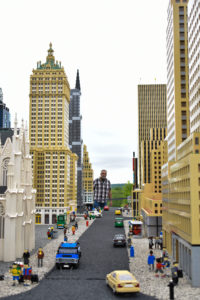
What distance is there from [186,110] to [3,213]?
26283 millimetres

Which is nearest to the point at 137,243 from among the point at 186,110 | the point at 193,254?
the point at 186,110

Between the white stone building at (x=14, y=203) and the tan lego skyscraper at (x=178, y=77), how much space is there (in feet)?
65.4

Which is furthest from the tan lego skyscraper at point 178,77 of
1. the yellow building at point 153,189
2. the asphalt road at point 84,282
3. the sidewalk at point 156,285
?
the sidewalk at point 156,285

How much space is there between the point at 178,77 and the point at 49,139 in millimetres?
60952

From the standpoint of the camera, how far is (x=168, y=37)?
55.3 metres

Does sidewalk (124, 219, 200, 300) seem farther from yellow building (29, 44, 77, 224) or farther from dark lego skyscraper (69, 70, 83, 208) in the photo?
dark lego skyscraper (69, 70, 83, 208)

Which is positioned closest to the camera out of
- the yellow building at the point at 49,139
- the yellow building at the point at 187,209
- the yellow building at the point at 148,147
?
the yellow building at the point at 187,209

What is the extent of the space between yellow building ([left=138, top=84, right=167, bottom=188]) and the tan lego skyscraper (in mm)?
124941

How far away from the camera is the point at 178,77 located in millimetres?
48406

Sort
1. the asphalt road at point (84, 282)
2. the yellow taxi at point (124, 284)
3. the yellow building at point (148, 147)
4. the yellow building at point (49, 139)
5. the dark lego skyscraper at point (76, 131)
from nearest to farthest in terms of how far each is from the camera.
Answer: the yellow taxi at point (124, 284)
the asphalt road at point (84, 282)
the yellow building at point (49, 139)
the yellow building at point (148, 147)
the dark lego skyscraper at point (76, 131)

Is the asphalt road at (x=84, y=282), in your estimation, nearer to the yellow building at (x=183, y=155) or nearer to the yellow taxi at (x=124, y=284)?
the yellow taxi at (x=124, y=284)

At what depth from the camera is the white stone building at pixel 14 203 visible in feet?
128

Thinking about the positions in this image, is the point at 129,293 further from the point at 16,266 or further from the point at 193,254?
the point at 16,266

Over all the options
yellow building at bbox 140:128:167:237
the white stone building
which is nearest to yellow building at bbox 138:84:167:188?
yellow building at bbox 140:128:167:237
